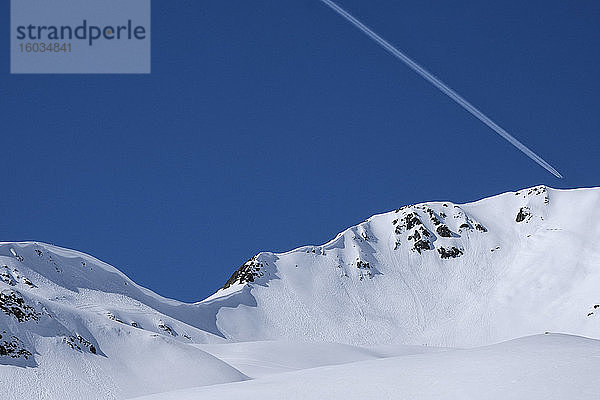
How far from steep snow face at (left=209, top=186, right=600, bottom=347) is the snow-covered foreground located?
88.3m

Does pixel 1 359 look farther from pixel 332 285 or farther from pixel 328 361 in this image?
pixel 332 285

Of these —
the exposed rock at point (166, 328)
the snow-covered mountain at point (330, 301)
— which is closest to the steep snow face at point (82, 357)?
the snow-covered mountain at point (330, 301)

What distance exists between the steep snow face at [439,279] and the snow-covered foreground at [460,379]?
88.3m

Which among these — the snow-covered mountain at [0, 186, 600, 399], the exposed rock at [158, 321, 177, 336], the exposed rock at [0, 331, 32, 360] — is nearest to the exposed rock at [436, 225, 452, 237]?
the snow-covered mountain at [0, 186, 600, 399]

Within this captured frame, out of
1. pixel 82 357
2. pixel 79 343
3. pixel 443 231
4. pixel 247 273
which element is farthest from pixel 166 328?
pixel 443 231

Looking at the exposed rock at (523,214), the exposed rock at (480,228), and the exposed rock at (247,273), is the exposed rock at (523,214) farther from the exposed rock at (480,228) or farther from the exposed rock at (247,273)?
the exposed rock at (247,273)

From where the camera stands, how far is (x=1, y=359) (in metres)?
40.9

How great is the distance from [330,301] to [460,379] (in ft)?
371

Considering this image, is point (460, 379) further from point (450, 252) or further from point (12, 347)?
point (450, 252)

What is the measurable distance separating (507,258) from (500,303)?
20.6 metres

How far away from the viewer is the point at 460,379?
1756cm

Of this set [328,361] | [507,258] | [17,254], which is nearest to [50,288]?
[17,254]

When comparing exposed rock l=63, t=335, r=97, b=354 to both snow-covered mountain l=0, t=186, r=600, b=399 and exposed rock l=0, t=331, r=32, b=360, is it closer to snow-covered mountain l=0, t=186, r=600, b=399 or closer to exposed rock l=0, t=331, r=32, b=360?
snow-covered mountain l=0, t=186, r=600, b=399

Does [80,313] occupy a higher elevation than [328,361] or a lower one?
higher
